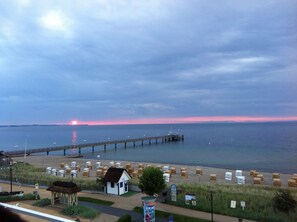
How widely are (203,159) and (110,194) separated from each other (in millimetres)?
41815

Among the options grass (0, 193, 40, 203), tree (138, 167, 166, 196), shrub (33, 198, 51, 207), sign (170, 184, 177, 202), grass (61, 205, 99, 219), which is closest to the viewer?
grass (61, 205, 99, 219)

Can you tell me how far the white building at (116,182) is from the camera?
27.2 m

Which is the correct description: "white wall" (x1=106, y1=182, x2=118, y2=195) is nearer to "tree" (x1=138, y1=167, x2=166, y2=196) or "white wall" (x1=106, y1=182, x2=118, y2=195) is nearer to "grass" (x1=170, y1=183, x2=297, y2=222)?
"tree" (x1=138, y1=167, x2=166, y2=196)

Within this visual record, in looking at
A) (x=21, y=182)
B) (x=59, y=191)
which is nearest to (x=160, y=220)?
(x=59, y=191)

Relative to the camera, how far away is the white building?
2717 centimetres

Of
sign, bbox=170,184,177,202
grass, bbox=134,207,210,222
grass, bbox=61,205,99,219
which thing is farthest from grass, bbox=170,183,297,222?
grass, bbox=61,205,99,219

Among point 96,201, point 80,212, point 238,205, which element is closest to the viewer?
point 80,212

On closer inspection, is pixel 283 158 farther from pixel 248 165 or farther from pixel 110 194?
pixel 110 194

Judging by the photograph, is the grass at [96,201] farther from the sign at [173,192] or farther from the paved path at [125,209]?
the sign at [173,192]

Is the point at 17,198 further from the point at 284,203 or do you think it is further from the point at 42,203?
the point at 284,203

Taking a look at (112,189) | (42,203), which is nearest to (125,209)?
(112,189)

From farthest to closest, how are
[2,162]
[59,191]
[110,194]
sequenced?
[2,162]
[110,194]
[59,191]

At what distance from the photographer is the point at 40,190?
96.0 ft

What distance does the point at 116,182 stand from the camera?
26969 millimetres
